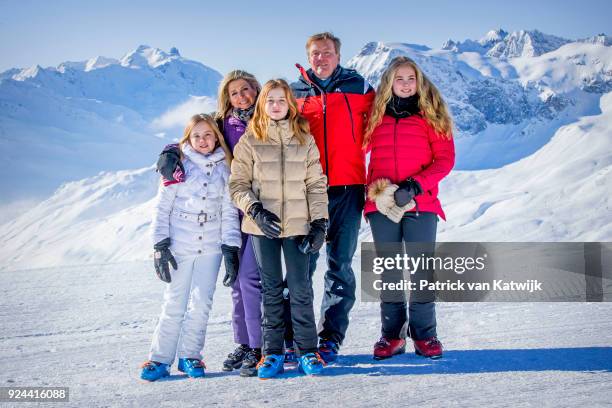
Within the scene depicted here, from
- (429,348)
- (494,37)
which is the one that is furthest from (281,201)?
(494,37)

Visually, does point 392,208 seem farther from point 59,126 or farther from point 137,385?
point 59,126

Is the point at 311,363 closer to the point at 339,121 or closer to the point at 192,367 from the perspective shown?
the point at 192,367

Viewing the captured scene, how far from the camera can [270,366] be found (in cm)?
268

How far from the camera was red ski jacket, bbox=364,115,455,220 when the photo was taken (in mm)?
3088

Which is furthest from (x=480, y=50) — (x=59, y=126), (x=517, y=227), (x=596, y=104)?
(x=517, y=227)

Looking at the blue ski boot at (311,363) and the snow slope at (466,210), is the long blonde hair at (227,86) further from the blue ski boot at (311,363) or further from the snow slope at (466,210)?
the snow slope at (466,210)

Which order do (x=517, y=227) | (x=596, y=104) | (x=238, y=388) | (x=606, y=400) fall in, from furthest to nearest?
1. (x=596, y=104)
2. (x=517, y=227)
3. (x=238, y=388)
4. (x=606, y=400)

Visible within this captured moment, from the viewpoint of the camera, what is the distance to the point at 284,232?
2771 mm

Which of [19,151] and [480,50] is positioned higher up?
[480,50]

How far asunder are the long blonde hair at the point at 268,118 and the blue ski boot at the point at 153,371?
1398 millimetres

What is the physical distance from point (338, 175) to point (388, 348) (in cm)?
108

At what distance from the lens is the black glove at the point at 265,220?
2670 mm

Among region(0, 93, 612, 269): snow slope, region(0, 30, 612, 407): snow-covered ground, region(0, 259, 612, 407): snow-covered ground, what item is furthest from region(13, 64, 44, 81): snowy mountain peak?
region(0, 259, 612, 407): snow-covered ground

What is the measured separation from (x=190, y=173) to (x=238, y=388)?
1290 millimetres
